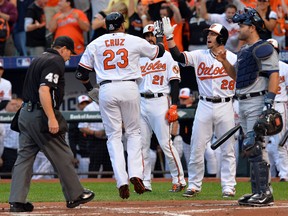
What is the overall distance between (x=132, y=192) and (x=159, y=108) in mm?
1175

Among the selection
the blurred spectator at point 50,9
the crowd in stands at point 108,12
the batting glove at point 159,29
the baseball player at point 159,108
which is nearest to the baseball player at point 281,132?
the crowd in stands at point 108,12

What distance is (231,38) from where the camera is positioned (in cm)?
1528

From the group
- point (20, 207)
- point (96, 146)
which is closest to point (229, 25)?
point (96, 146)

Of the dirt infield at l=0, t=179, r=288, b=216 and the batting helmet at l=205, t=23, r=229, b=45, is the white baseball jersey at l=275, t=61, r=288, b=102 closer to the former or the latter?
the batting helmet at l=205, t=23, r=229, b=45

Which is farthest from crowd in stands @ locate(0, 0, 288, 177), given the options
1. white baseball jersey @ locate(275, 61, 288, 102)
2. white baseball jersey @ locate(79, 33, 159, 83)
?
white baseball jersey @ locate(79, 33, 159, 83)

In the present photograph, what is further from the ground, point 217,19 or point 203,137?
point 217,19

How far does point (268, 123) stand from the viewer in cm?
795

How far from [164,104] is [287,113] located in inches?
106

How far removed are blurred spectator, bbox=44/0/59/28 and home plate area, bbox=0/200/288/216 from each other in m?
7.77

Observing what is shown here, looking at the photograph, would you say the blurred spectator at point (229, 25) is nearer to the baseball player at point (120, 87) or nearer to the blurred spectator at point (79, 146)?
the blurred spectator at point (79, 146)

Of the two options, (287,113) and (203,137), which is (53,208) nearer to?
(203,137)

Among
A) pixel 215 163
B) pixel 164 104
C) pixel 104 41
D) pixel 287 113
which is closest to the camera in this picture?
pixel 104 41

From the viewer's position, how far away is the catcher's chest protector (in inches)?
332

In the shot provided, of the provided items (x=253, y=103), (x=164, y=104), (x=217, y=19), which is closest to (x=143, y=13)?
(x=217, y=19)
